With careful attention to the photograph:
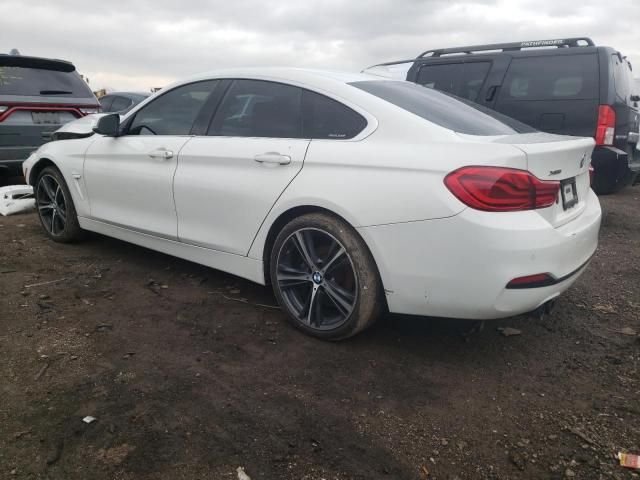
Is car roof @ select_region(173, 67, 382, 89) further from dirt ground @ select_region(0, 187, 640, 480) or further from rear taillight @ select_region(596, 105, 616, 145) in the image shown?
rear taillight @ select_region(596, 105, 616, 145)

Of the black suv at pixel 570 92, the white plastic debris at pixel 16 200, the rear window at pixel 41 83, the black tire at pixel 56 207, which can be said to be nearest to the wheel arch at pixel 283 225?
the black tire at pixel 56 207

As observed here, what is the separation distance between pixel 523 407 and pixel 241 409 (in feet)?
4.35

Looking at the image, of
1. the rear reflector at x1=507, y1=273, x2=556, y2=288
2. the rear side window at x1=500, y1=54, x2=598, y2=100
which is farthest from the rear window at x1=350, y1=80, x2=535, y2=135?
the rear side window at x1=500, y1=54, x2=598, y2=100

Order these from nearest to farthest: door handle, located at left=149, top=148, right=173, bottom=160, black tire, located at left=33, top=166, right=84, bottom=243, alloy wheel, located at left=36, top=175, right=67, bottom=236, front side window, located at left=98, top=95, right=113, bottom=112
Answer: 1. door handle, located at left=149, top=148, right=173, bottom=160
2. black tire, located at left=33, top=166, right=84, bottom=243
3. alloy wheel, located at left=36, top=175, right=67, bottom=236
4. front side window, located at left=98, top=95, right=113, bottom=112

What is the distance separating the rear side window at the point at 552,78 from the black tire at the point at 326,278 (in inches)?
175

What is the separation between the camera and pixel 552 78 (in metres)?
6.06

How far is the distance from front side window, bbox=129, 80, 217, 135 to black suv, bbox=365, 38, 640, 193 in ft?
7.86

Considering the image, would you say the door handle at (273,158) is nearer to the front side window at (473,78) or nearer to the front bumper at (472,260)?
the front bumper at (472,260)

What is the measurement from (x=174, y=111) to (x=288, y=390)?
231cm

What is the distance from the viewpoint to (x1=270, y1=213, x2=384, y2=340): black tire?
274cm

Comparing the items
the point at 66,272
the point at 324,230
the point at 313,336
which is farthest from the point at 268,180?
the point at 66,272

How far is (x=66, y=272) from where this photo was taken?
4.08 meters

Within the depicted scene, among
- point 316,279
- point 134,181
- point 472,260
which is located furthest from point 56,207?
point 472,260

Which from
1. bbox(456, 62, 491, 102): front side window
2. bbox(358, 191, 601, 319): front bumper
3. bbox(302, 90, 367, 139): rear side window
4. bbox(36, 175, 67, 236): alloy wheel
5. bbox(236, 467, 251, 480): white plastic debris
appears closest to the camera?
bbox(236, 467, 251, 480): white plastic debris
